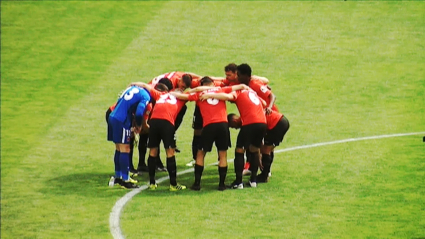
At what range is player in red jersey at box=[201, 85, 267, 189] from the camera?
19.2 m

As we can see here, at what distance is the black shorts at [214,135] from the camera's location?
62.8 feet

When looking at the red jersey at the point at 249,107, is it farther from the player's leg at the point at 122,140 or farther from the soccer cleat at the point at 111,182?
the soccer cleat at the point at 111,182

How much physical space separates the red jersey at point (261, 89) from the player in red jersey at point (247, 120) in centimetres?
68

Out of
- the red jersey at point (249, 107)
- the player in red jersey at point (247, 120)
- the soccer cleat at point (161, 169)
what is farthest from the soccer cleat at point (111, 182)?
the red jersey at point (249, 107)

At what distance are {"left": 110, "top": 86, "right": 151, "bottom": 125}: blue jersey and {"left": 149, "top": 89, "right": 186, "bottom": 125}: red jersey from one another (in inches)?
10.7

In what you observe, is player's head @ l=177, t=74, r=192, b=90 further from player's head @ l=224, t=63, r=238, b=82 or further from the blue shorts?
the blue shorts

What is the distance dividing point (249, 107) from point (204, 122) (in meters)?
0.91

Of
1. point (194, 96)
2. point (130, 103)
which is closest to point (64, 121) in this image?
point (130, 103)

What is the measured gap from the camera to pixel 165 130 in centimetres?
1942

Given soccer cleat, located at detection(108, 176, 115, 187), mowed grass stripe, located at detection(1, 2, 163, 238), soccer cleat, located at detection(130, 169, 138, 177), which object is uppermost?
soccer cleat, located at detection(108, 176, 115, 187)

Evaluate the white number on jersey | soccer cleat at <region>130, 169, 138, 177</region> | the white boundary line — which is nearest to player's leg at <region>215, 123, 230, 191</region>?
the white number on jersey

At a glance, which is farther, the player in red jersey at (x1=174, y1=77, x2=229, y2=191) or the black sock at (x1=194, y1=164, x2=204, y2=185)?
the black sock at (x1=194, y1=164, x2=204, y2=185)

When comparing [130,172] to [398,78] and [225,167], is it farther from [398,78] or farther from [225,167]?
[398,78]

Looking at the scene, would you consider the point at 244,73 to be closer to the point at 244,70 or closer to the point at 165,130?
the point at 244,70
